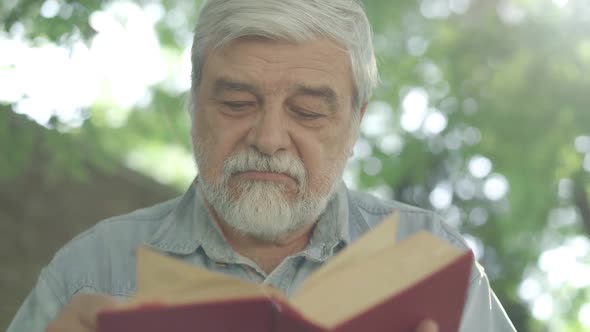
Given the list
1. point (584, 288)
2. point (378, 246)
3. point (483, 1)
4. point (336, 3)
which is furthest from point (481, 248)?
point (378, 246)

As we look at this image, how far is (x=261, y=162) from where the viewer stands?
2234 millimetres

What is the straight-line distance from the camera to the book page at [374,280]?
4.70 ft

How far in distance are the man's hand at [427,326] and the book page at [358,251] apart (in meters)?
0.15

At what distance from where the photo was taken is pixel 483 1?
6.94 metres

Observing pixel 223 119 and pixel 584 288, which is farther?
pixel 584 288

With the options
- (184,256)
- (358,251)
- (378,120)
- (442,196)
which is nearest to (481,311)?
(184,256)

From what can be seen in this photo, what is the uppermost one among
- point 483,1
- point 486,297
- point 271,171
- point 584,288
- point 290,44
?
point 290,44

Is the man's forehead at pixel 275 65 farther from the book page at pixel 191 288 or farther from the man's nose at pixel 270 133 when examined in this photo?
the book page at pixel 191 288

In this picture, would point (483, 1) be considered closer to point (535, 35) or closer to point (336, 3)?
point (535, 35)

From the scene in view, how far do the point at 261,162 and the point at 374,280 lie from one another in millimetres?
805

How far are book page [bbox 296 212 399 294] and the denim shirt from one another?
798 mm

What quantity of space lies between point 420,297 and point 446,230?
112 centimetres

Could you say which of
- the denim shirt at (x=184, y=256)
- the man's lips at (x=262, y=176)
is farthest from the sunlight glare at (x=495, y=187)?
the man's lips at (x=262, y=176)

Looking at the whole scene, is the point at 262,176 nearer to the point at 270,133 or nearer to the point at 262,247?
the point at 270,133
